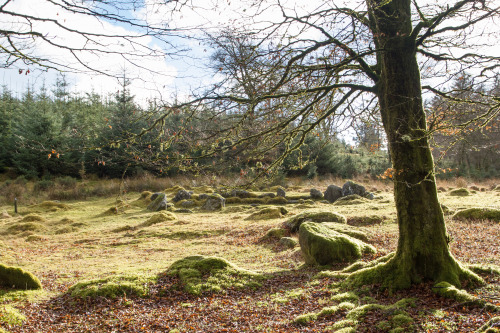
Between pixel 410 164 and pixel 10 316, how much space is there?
6545 millimetres

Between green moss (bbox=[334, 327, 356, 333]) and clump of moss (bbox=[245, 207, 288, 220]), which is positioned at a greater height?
clump of moss (bbox=[245, 207, 288, 220])

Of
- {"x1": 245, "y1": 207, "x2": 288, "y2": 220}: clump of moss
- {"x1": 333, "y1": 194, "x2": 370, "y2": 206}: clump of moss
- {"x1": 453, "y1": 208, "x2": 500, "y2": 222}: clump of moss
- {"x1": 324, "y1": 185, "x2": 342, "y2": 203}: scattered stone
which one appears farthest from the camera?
{"x1": 324, "y1": 185, "x2": 342, "y2": 203}: scattered stone

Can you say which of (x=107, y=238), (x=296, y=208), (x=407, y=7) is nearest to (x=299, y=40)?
(x=407, y=7)

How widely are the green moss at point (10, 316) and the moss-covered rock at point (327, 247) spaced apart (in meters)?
5.68

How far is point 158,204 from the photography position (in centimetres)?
1916

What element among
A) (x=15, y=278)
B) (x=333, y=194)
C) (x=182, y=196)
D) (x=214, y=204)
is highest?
(x=182, y=196)

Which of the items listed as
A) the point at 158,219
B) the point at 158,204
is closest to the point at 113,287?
the point at 158,219

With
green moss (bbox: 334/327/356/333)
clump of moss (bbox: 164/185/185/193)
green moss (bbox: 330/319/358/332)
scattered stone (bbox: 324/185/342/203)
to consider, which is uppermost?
clump of moss (bbox: 164/185/185/193)

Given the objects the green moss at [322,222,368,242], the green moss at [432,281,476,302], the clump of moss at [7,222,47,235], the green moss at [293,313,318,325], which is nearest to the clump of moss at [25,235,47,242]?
the clump of moss at [7,222,47,235]

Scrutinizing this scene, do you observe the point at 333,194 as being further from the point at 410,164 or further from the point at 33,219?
the point at 33,219

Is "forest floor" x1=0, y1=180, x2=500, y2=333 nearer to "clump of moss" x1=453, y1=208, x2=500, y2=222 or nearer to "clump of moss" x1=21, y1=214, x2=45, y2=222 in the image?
"clump of moss" x1=453, y1=208, x2=500, y2=222

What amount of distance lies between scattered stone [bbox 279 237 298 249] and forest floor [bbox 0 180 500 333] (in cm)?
18

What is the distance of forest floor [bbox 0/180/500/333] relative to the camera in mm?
4785

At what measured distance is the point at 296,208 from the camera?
17.7 m
